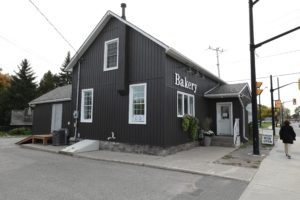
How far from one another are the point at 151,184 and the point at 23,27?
10096 mm

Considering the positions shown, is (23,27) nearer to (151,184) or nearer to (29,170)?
(29,170)

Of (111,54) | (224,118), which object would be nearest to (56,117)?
(111,54)

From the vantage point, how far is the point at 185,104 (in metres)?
12.4

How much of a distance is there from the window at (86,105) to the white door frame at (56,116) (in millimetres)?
3127

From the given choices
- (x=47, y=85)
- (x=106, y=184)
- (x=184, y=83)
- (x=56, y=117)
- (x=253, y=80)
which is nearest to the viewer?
(x=106, y=184)

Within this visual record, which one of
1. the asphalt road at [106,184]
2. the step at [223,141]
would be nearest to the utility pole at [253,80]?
the step at [223,141]

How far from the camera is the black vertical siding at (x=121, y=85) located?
10.4m

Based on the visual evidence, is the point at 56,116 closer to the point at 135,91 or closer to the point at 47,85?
the point at 135,91

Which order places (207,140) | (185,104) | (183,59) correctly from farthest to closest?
(207,140)
(185,104)
(183,59)

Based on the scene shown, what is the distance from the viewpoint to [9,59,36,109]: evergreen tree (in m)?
33.2

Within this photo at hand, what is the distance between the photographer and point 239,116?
1457cm

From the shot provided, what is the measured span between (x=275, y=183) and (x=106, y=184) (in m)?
4.57

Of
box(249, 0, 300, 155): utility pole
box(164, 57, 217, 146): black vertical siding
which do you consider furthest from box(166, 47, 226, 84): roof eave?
box(249, 0, 300, 155): utility pole

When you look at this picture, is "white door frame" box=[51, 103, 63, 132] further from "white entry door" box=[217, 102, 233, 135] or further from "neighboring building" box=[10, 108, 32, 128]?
"neighboring building" box=[10, 108, 32, 128]
